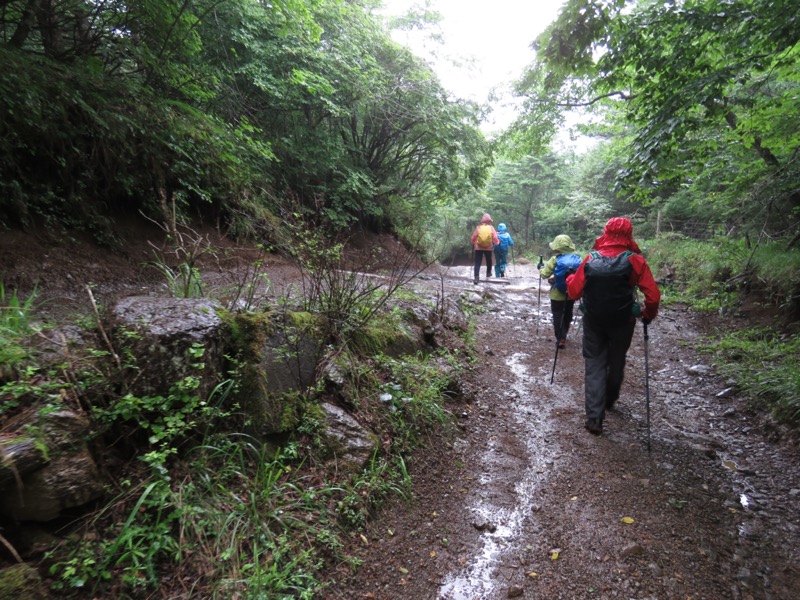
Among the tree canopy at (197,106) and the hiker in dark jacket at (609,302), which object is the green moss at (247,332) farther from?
the hiker in dark jacket at (609,302)

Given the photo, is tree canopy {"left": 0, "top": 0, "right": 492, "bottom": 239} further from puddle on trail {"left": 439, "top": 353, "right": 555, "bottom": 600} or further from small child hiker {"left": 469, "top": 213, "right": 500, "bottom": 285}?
puddle on trail {"left": 439, "top": 353, "right": 555, "bottom": 600}

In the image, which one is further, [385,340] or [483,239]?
[483,239]

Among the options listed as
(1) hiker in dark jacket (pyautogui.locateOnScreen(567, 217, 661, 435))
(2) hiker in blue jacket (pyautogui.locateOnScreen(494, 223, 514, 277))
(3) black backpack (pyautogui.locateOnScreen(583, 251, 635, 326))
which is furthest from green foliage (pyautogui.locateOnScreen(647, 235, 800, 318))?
(2) hiker in blue jacket (pyautogui.locateOnScreen(494, 223, 514, 277))

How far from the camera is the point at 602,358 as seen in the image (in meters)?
4.56

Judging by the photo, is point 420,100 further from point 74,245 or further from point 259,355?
point 259,355

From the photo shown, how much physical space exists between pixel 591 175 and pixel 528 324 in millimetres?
20099

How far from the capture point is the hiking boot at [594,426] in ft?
14.4

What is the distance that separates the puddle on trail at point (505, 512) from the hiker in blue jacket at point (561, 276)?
223 centimetres

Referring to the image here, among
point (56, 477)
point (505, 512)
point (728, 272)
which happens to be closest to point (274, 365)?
point (56, 477)

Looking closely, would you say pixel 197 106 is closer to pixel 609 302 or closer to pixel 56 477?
pixel 56 477

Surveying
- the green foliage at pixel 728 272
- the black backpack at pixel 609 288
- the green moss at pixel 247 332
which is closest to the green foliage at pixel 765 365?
the green foliage at pixel 728 272

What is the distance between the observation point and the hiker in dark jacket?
419 centimetres

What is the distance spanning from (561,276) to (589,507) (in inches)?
172

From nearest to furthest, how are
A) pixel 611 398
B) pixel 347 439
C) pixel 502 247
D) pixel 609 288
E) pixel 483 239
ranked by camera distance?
pixel 347 439
pixel 609 288
pixel 611 398
pixel 483 239
pixel 502 247
